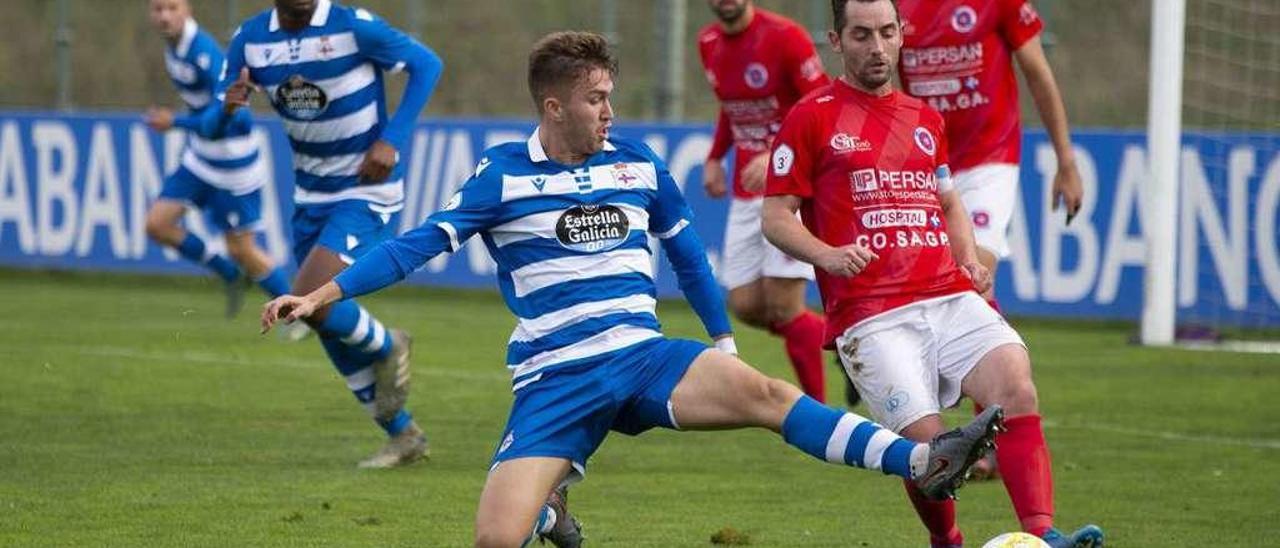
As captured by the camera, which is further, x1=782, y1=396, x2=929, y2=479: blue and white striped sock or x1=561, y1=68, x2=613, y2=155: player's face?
x1=561, y1=68, x2=613, y2=155: player's face

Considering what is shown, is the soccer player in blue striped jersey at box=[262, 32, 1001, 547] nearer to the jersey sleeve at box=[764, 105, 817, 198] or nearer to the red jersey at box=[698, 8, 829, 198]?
the jersey sleeve at box=[764, 105, 817, 198]

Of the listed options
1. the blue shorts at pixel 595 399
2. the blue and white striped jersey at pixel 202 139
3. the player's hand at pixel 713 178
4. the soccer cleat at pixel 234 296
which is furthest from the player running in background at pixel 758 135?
the soccer cleat at pixel 234 296

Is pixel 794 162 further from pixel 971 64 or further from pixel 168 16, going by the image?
pixel 168 16

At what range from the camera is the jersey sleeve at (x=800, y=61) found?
1045 cm

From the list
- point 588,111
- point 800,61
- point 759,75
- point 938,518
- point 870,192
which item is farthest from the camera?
point 759,75

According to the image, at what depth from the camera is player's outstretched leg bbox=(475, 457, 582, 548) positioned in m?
6.12

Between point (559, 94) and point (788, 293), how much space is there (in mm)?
4505

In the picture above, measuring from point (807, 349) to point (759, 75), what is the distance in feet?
4.29

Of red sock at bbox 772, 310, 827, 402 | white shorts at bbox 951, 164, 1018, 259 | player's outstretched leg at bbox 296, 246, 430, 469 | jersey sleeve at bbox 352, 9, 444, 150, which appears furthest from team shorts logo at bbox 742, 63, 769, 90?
player's outstretched leg at bbox 296, 246, 430, 469

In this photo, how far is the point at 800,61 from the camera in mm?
10469

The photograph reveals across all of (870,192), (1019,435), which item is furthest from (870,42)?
(1019,435)

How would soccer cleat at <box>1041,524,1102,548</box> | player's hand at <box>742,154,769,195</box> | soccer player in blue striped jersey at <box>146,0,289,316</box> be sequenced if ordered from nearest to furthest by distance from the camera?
soccer cleat at <box>1041,524,1102,548</box> → player's hand at <box>742,154,769,195</box> → soccer player in blue striped jersey at <box>146,0,289,316</box>

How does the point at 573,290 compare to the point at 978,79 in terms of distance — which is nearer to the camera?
the point at 573,290

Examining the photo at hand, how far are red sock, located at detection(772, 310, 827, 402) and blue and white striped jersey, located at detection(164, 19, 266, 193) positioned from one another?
213 inches
